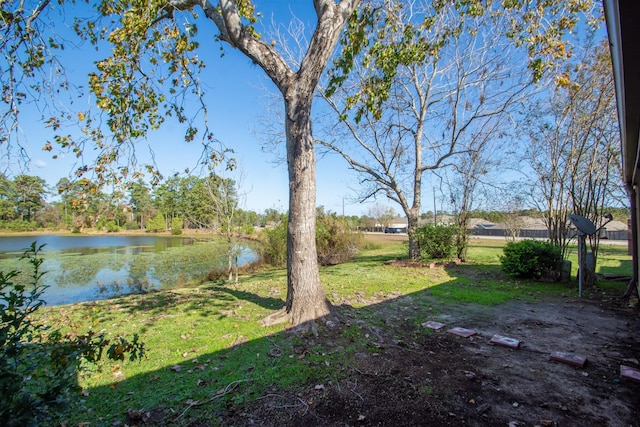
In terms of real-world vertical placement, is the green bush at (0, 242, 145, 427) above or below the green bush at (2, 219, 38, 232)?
below

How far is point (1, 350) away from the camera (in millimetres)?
1257

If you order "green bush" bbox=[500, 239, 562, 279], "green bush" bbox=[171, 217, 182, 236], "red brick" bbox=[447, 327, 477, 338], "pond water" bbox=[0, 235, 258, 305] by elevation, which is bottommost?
"pond water" bbox=[0, 235, 258, 305]

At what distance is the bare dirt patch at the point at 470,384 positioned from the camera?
2.27 m

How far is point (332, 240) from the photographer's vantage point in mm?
14180

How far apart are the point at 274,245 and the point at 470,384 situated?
1199 centimetres

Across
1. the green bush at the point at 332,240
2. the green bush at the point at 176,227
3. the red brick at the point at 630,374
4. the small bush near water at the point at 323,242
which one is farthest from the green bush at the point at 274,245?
the green bush at the point at 176,227

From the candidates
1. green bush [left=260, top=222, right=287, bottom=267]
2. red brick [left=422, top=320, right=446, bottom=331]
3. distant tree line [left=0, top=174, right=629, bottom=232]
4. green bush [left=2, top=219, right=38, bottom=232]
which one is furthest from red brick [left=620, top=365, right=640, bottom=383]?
green bush [left=2, top=219, right=38, bottom=232]

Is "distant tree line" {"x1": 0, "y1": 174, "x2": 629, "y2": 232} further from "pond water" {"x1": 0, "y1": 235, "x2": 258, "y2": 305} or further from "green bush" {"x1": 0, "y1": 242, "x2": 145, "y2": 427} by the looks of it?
"green bush" {"x1": 0, "y1": 242, "x2": 145, "y2": 427}

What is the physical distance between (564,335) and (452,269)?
5782 millimetres

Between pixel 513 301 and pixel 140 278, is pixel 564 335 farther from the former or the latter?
pixel 140 278

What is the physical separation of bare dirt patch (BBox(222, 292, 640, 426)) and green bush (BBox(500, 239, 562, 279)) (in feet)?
11.3

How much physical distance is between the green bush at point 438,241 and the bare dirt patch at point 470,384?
660 cm

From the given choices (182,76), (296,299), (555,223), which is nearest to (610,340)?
(296,299)

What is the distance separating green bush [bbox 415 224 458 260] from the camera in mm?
10914
